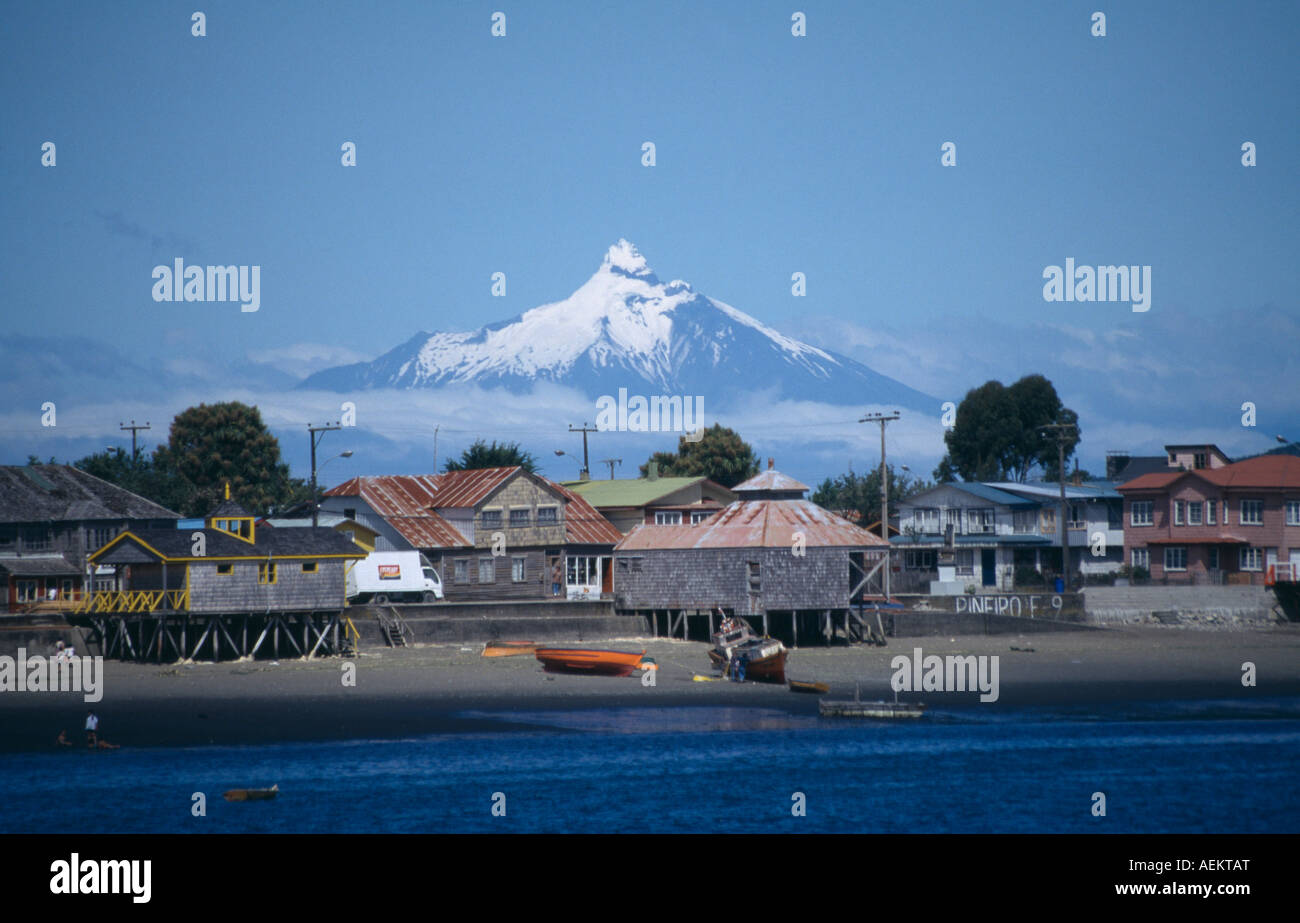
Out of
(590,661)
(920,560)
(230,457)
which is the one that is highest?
(230,457)

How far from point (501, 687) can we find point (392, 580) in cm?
1827

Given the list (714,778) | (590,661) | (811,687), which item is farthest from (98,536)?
(714,778)

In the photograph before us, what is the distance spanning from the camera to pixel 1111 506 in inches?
3460

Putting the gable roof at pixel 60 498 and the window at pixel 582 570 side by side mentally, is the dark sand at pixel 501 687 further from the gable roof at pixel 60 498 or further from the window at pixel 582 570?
the gable roof at pixel 60 498

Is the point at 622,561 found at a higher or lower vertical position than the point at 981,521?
lower

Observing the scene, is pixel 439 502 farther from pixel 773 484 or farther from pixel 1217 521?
pixel 1217 521

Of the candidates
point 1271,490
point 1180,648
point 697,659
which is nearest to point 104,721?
point 697,659

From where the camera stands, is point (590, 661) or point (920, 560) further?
point (920, 560)

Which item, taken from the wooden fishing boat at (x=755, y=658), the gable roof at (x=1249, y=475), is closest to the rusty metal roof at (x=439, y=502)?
the wooden fishing boat at (x=755, y=658)

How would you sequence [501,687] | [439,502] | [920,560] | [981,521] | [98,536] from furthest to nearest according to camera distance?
[981,521] < [920,560] < [439,502] < [98,536] < [501,687]

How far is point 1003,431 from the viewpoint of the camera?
417ft

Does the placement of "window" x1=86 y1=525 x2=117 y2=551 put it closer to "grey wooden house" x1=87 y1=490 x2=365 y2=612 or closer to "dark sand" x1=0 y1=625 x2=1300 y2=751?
"grey wooden house" x1=87 y1=490 x2=365 y2=612

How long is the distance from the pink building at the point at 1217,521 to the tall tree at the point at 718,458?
43107 millimetres
